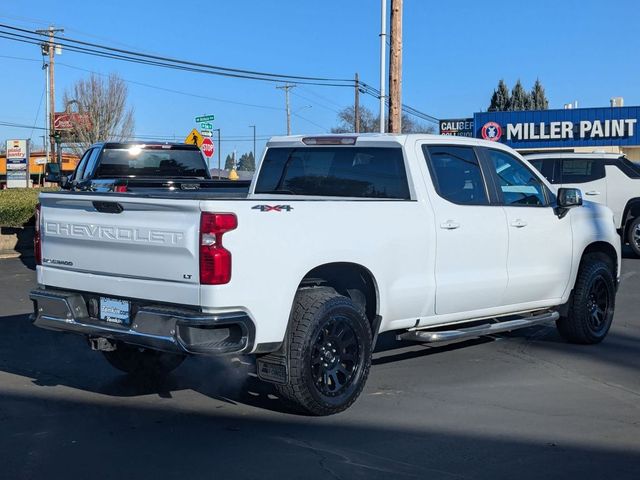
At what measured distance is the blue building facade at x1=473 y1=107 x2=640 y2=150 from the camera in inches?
1378

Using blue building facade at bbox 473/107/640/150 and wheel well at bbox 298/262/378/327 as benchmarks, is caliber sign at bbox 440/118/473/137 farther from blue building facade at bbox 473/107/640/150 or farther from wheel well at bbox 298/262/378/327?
wheel well at bbox 298/262/378/327

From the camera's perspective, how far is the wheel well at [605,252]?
27.7 ft

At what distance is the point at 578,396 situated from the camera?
6.45 meters

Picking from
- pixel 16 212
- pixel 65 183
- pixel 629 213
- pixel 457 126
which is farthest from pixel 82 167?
pixel 457 126

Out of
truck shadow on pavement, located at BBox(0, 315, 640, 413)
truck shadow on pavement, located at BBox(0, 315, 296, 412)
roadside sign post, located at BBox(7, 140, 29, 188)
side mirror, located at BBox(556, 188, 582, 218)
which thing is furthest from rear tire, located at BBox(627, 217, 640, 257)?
roadside sign post, located at BBox(7, 140, 29, 188)

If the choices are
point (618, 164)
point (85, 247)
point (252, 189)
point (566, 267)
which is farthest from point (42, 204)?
point (618, 164)

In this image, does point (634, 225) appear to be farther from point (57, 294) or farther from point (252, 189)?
point (57, 294)

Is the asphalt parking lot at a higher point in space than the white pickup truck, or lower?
lower

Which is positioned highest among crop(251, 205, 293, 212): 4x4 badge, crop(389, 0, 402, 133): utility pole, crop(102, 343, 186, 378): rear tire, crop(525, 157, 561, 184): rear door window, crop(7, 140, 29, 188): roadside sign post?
crop(389, 0, 402, 133): utility pole

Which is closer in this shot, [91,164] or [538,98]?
[91,164]

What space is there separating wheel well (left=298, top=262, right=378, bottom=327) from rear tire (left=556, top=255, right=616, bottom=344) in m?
2.94

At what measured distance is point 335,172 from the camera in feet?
23.2

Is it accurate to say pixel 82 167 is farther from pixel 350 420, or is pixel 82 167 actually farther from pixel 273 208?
pixel 350 420

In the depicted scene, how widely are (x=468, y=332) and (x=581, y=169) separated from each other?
10.4m
